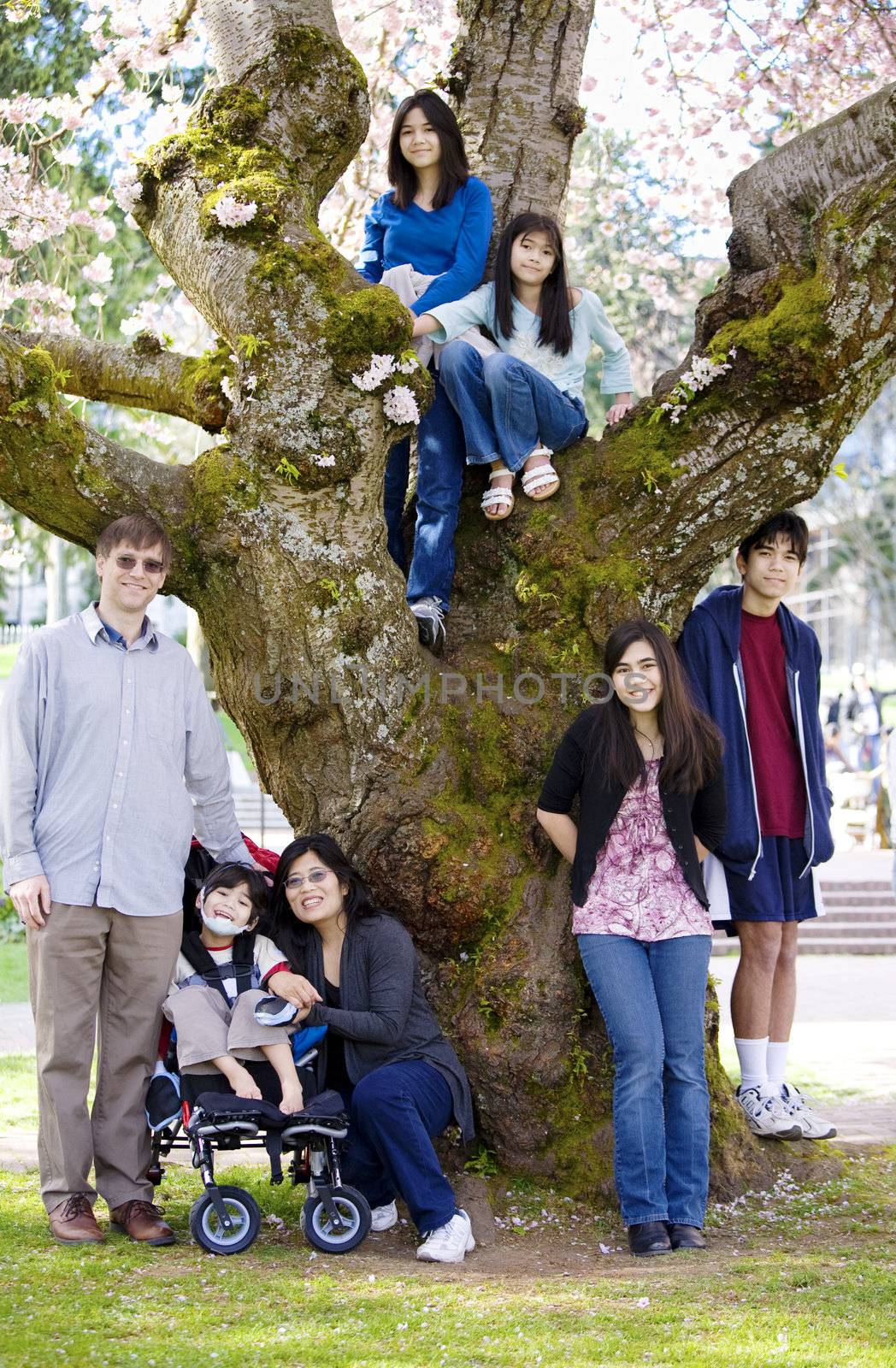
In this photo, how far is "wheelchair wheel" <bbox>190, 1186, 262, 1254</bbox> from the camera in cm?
384

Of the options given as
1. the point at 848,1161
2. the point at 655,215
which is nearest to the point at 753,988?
the point at 848,1161

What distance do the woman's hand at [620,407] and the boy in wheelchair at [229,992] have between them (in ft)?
7.21

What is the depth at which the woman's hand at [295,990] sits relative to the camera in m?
3.99

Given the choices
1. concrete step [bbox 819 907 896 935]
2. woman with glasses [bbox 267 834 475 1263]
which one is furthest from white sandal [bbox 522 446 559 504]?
concrete step [bbox 819 907 896 935]

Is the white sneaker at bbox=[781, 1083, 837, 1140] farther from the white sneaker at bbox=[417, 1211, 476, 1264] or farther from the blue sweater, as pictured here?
the blue sweater

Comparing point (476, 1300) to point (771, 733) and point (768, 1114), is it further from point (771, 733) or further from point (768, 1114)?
point (771, 733)

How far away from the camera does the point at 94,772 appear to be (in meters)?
4.02

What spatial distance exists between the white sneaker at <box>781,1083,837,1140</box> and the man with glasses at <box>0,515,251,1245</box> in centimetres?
230

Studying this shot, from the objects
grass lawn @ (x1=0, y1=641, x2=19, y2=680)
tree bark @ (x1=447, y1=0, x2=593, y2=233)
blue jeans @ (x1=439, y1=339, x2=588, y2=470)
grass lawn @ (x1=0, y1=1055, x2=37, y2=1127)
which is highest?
grass lawn @ (x1=0, y1=641, x2=19, y2=680)

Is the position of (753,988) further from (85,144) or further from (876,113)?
(85,144)

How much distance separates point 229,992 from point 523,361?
2444 millimetres

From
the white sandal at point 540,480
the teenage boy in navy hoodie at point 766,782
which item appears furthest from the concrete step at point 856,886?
the white sandal at point 540,480

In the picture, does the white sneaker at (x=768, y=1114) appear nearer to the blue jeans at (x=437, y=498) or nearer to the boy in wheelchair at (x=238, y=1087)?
the boy in wheelchair at (x=238, y=1087)

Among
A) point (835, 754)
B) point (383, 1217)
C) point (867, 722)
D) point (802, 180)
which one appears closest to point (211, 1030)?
point (383, 1217)
